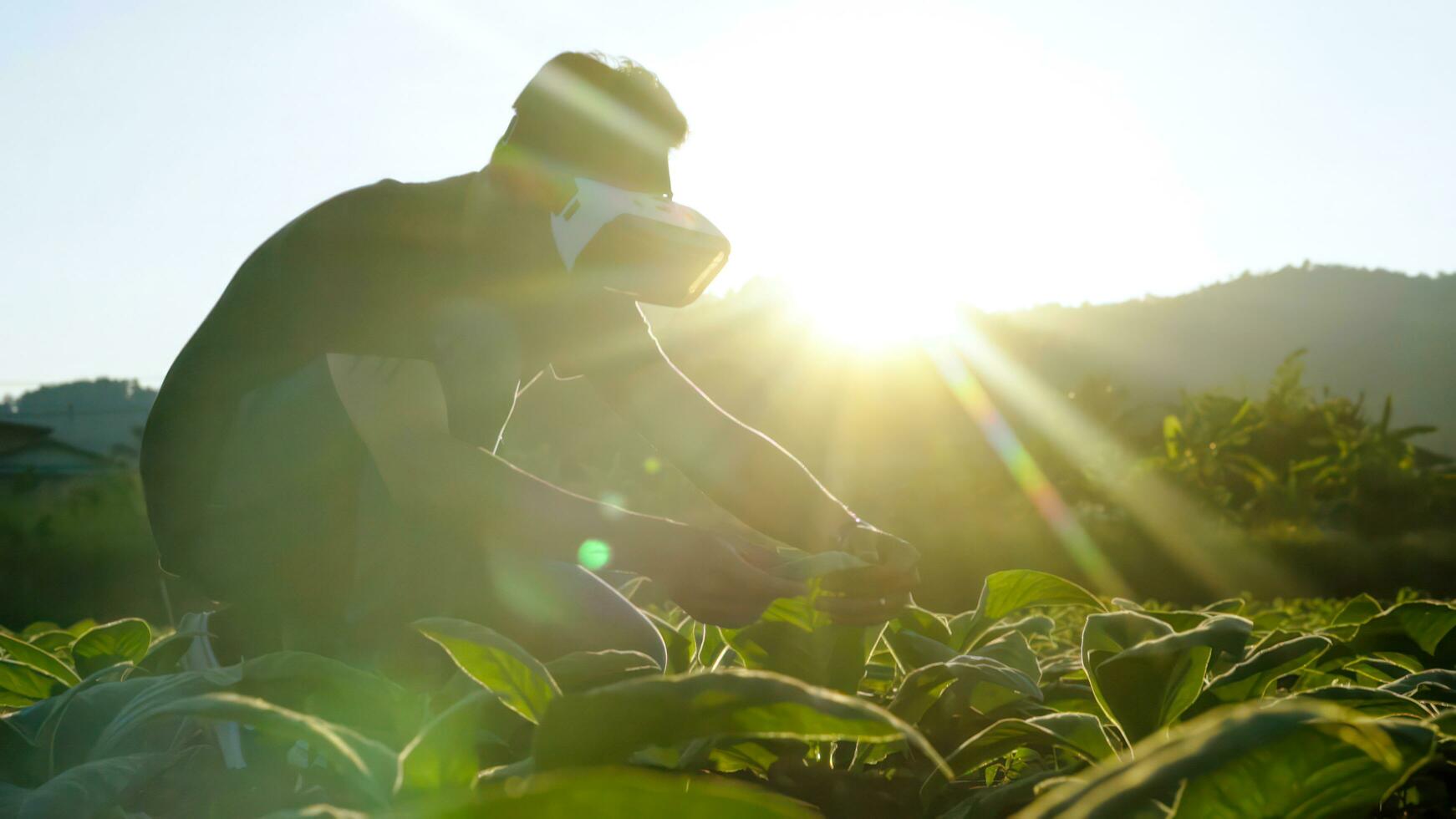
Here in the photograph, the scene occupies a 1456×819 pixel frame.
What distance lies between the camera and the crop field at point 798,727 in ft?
1.33

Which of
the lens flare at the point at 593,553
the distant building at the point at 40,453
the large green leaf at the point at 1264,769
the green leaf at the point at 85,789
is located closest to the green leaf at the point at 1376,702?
the large green leaf at the point at 1264,769

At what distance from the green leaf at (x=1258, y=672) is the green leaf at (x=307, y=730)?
0.64 m

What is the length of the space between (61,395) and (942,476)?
34158 millimetres

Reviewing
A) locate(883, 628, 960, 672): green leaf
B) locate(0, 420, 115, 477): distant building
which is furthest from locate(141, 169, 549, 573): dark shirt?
locate(0, 420, 115, 477): distant building

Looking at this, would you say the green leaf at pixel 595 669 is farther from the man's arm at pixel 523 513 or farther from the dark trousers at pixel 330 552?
the dark trousers at pixel 330 552

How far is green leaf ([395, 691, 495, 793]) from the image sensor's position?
52 centimetres

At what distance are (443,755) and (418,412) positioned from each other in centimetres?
97

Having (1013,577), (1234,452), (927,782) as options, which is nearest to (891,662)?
(1013,577)

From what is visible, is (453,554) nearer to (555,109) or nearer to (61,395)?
(555,109)

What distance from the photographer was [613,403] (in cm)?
193

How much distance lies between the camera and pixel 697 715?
470 mm

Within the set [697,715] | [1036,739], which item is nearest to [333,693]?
[697,715]

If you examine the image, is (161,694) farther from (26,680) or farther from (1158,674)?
(1158,674)

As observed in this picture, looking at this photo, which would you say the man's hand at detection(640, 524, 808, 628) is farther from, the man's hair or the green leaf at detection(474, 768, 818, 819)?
the man's hair
